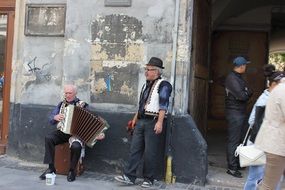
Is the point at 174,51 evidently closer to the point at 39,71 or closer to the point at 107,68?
the point at 107,68

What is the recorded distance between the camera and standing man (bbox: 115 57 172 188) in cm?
673

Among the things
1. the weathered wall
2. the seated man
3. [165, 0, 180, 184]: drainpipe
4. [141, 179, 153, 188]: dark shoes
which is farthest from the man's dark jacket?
the seated man

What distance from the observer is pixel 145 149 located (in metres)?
6.87

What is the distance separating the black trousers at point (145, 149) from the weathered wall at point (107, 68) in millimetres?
381

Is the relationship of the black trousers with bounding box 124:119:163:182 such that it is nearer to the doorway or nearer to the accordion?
the accordion

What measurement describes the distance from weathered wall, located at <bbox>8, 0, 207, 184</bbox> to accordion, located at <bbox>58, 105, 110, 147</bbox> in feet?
1.34

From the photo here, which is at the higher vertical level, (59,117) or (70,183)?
(59,117)

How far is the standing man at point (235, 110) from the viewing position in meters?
7.47

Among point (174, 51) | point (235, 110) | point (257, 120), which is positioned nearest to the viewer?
point (257, 120)

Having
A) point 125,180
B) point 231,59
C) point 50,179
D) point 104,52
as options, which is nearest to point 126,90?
point 104,52

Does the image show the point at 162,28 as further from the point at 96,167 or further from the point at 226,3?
the point at 226,3

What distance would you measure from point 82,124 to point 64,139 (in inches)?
17.2

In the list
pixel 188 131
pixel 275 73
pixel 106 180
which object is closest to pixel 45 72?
pixel 106 180

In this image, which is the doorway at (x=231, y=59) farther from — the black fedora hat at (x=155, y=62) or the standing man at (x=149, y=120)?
the black fedora hat at (x=155, y=62)
